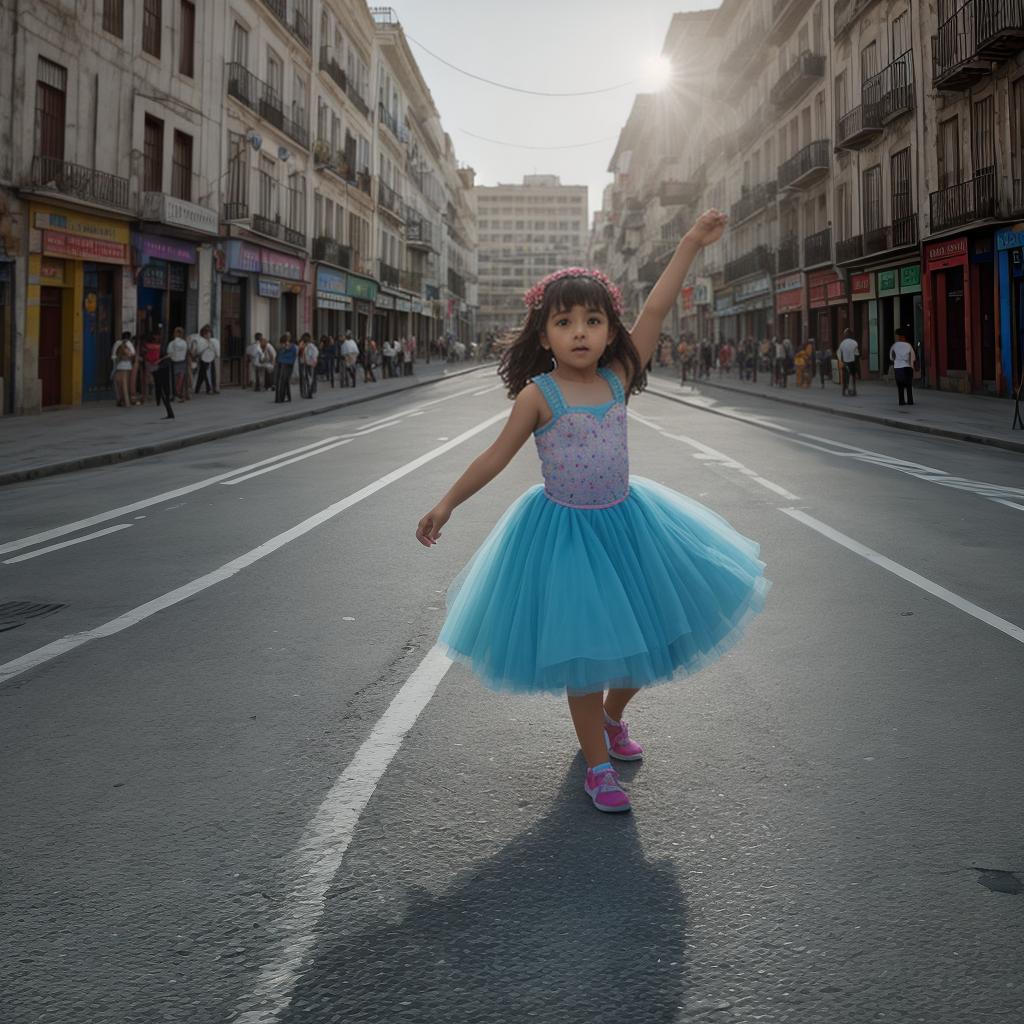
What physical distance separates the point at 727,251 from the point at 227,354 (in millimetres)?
35959

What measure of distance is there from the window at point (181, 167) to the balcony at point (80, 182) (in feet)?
11.7

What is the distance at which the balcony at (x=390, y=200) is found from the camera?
58.4 m

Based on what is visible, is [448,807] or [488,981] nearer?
[488,981]

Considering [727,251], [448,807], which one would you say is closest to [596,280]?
[448,807]

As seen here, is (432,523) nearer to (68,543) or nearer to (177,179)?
(68,543)

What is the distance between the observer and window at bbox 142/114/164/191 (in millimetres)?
28375

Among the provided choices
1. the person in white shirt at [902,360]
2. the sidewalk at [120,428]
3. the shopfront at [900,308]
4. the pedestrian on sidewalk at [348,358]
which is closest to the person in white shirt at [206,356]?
the sidewalk at [120,428]

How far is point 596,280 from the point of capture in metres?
3.83

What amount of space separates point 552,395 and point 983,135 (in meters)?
28.9

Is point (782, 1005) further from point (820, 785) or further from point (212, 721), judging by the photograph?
point (212, 721)

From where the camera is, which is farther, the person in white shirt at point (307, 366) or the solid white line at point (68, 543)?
the person in white shirt at point (307, 366)

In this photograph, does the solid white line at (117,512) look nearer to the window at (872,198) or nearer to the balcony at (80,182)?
the balcony at (80,182)

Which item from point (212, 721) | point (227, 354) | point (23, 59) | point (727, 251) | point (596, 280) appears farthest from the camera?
point (727, 251)

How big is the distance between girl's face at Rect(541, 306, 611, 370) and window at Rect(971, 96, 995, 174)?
2789 cm
